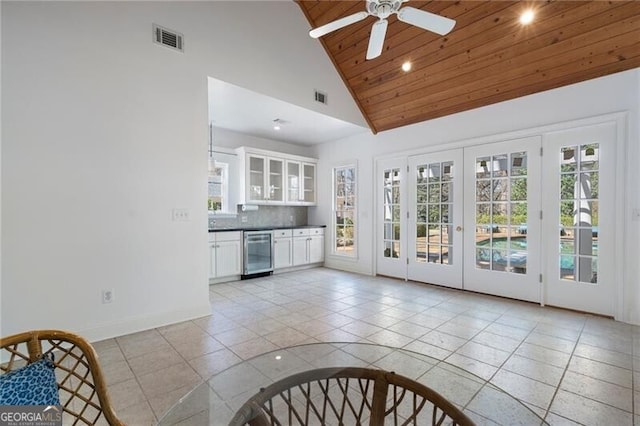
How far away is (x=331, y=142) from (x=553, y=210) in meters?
3.88

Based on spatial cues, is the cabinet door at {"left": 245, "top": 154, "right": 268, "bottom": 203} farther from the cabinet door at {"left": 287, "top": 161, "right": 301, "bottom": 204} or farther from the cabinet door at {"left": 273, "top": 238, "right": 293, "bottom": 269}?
the cabinet door at {"left": 273, "top": 238, "right": 293, "bottom": 269}

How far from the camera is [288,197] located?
5.91 metres

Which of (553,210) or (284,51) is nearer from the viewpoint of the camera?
(553,210)

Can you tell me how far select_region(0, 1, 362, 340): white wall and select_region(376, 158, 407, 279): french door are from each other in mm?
2644

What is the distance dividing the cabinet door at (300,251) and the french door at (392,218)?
1.43 metres

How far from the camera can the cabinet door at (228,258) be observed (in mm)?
4641

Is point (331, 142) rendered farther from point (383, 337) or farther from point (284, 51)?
point (383, 337)

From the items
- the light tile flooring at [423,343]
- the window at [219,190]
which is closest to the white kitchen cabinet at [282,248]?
the window at [219,190]

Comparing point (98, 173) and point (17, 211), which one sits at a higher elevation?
point (98, 173)

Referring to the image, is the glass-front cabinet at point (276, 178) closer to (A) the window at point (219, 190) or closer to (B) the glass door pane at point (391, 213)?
(A) the window at point (219, 190)

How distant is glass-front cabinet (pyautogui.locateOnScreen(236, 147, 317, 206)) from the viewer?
534 centimetres

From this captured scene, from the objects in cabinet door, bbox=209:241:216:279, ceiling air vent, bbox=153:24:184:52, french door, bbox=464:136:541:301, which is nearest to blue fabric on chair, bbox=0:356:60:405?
ceiling air vent, bbox=153:24:184:52

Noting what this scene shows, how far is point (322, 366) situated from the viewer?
1.55 m

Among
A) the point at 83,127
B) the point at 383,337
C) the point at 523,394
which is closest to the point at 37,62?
the point at 83,127
